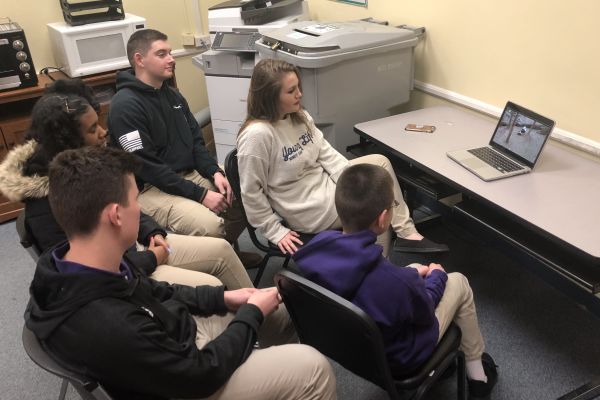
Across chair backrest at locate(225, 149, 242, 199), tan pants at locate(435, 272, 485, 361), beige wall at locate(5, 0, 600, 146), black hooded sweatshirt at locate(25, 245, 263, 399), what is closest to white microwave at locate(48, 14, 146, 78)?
beige wall at locate(5, 0, 600, 146)

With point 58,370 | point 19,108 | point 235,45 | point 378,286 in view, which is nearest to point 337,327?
point 378,286

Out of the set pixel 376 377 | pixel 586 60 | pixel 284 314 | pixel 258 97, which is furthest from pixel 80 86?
pixel 586 60

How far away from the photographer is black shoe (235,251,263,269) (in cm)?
241

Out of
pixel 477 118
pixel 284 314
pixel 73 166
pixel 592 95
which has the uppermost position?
pixel 73 166

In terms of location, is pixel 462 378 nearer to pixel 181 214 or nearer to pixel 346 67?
pixel 181 214

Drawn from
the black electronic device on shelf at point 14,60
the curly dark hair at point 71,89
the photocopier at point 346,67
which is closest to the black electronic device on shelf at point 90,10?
the black electronic device on shelf at point 14,60

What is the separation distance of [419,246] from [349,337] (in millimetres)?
760

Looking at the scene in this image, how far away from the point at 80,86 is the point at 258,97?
0.71 meters

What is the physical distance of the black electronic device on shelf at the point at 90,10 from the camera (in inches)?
116

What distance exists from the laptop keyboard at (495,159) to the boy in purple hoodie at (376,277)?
1.92 ft

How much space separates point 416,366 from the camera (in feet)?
4.18

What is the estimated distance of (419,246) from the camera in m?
1.84

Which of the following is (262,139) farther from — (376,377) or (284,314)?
(376,377)

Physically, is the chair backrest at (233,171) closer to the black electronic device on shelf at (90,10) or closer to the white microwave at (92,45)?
the white microwave at (92,45)
